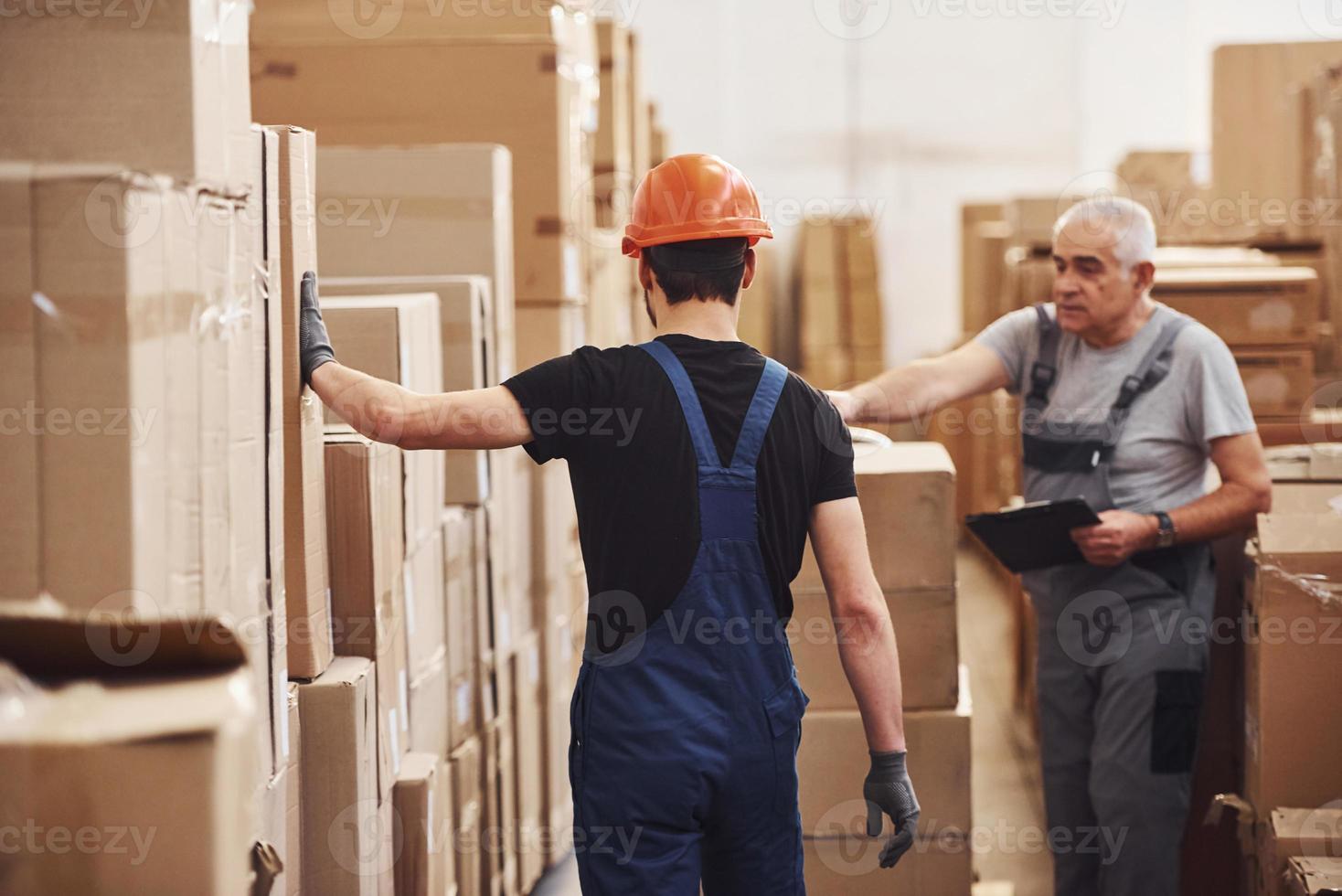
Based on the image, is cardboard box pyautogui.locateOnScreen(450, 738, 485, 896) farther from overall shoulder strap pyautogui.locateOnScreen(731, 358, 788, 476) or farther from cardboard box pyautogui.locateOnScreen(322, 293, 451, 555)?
overall shoulder strap pyautogui.locateOnScreen(731, 358, 788, 476)

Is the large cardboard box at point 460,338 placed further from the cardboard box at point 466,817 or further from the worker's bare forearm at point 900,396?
the worker's bare forearm at point 900,396

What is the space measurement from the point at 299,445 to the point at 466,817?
1.19 metres

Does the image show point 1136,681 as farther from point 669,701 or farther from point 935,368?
point 669,701

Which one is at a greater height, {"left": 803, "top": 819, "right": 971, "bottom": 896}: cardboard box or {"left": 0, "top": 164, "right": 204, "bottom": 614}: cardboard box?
{"left": 0, "top": 164, "right": 204, "bottom": 614}: cardboard box

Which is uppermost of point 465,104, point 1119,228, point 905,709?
point 465,104

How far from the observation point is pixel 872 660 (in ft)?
7.38

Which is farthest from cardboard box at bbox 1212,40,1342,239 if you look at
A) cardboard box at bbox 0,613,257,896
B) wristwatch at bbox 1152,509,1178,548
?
cardboard box at bbox 0,613,257,896

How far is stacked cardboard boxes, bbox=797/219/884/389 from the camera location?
1033 cm

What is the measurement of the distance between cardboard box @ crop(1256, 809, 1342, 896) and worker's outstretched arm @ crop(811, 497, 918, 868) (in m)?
0.99

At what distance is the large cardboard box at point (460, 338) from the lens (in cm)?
329

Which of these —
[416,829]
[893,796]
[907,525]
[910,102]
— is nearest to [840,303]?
[910,102]

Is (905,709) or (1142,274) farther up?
(1142,274)
